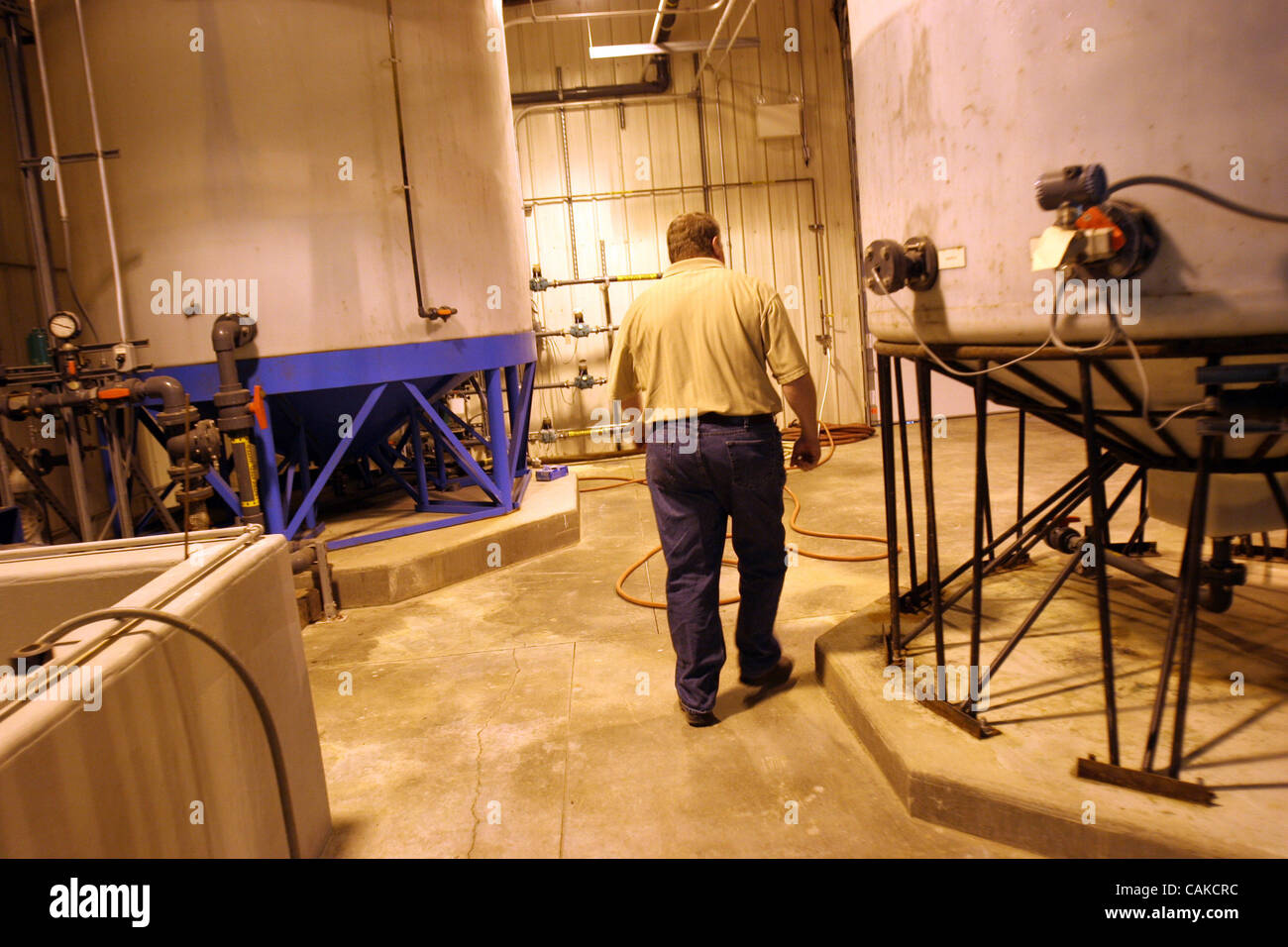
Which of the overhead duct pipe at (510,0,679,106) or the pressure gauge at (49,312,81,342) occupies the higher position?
the overhead duct pipe at (510,0,679,106)

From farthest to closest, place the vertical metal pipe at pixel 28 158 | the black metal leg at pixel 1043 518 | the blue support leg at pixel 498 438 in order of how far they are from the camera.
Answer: the blue support leg at pixel 498 438
the vertical metal pipe at pixel 28 158
the black metal leg at pixel 1043 518

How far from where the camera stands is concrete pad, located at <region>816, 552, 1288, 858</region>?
207 centimetres

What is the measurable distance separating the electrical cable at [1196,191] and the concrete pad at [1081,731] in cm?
138

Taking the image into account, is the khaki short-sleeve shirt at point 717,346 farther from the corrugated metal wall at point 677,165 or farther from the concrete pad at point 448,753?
the corrugated metal wall at point 677,165

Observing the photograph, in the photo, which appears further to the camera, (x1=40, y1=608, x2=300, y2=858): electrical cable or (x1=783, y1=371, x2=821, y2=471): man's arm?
(x1=783, y1=371, x2=821, y2=471): man's arm

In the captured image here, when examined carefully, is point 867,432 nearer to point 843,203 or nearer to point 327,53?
point 843,203

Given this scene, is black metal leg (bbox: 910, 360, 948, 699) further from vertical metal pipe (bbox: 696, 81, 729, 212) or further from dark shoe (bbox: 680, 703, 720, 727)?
vertical metal pipe (bbox: 696, 81, 729, 212)

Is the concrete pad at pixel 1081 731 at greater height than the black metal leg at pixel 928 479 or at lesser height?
lesser

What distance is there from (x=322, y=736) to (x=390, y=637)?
40.8 inches

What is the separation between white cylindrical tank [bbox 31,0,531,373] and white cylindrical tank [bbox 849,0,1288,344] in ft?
11.0

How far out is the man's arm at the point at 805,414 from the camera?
2.96m

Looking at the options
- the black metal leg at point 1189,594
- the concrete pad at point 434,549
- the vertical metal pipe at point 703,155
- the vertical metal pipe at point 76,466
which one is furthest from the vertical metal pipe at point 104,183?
the vertical metal pipe at point 703,155

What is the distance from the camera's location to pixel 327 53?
4.84m

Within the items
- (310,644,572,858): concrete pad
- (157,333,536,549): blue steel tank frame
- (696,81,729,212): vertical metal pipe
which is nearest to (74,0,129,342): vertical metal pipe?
(157,333,536,549): blue steel tank frame
